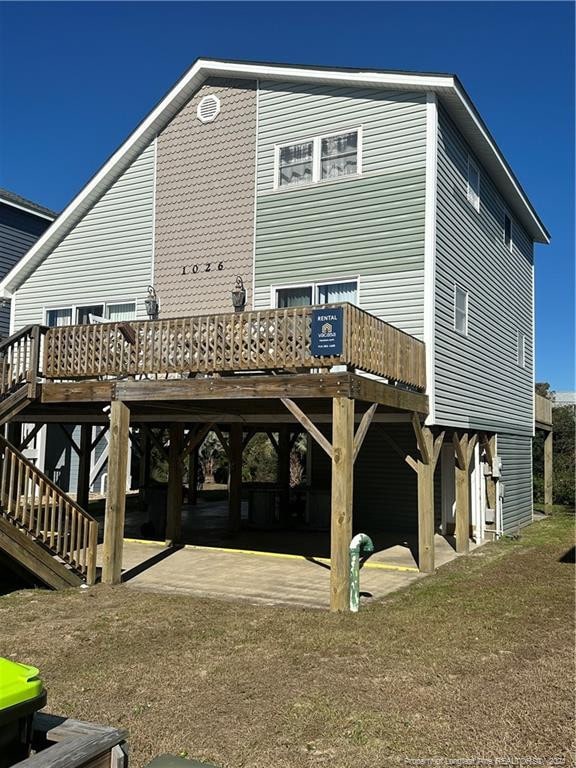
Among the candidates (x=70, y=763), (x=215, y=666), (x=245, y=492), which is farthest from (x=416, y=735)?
(x=245, y=492)

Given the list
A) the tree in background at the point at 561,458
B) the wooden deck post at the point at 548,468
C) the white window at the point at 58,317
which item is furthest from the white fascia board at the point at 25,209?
the wooden deck post at the point at 548,468

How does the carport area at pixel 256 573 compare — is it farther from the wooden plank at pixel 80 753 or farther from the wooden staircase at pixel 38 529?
the wooden plank at pixel 80 753

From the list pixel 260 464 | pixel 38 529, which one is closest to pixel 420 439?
pixel 38 529

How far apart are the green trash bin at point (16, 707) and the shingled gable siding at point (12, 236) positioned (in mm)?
20288

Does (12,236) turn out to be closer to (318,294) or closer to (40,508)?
(318,294)

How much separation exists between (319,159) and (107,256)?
6.02 meters

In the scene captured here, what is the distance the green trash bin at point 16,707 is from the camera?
10.6ft

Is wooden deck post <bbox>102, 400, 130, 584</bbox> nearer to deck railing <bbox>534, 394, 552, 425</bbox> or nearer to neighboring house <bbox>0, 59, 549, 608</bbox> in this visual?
neighboring house <bbox>0, 59, 549, 608</bbox>

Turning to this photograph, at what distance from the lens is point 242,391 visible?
10445 mm

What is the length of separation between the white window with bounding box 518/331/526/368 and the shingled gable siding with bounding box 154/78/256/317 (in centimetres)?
990

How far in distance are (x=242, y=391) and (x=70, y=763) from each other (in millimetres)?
7365

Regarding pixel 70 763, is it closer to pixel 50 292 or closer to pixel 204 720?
pixel 204 720

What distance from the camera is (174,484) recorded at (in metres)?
14.8

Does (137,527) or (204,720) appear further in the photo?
(137,527)
